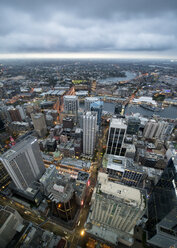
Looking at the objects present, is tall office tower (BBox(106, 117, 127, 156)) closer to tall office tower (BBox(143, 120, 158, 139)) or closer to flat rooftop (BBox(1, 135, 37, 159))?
tall office tower (BBox(143, 120, 158, 139))

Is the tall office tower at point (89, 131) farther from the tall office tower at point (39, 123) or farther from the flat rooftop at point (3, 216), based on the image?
the flat rooftop at point (3, 216)

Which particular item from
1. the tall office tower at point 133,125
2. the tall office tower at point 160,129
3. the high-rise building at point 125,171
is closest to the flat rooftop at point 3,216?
the high-rise building at point 125,171

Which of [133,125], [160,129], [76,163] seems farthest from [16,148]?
[160,129]

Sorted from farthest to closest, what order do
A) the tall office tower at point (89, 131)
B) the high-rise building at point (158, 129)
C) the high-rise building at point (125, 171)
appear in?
1. the high-rise building at point (158, 129)
2. the tall office tower at point (89, 131)
3. the high-rise building at point (125, 171)

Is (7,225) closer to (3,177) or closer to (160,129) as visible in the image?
Result: (3,177)

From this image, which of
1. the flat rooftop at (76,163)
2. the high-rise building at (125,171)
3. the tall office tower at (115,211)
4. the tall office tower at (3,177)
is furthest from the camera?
the flat rooftop at (76,163)

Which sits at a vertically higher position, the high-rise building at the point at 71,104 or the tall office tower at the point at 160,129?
the high-rise building at the point at 71,104

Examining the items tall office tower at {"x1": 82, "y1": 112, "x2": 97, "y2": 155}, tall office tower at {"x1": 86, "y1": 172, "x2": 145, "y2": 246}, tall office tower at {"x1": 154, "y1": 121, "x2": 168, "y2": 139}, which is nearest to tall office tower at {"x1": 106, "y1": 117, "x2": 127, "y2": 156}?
tall office tower at {"x1": 82, "y1": 112, "x2": 97, "y2": 155}

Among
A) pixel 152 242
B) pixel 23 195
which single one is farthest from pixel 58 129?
pixel 152 242
